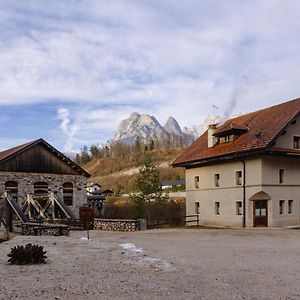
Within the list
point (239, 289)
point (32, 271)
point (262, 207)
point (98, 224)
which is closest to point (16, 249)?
point (32, 271)

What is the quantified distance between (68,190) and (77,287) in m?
30.0

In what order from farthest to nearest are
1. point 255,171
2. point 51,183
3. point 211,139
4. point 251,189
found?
point 51,183 → point 211,139 → point 251,189 → point 255,171

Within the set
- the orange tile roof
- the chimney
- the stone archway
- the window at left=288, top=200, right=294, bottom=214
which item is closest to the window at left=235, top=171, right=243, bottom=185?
the orange tile roof

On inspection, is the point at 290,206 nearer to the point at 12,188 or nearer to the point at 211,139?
the point at 211,139

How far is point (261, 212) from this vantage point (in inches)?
1150

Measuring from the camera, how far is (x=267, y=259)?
13.7 meters

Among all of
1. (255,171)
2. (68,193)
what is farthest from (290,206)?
(68,193)

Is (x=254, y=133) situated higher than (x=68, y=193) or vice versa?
(x=254, y=133)

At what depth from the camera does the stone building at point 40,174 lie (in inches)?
1364

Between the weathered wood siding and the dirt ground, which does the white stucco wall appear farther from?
the weathered wood siding

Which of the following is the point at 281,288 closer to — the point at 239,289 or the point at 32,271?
the point at 239,289

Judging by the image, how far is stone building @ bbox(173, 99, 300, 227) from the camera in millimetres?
28750

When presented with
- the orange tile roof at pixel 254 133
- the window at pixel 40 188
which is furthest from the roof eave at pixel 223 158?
the window at pixel 40 188

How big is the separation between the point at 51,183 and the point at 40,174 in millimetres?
1372
